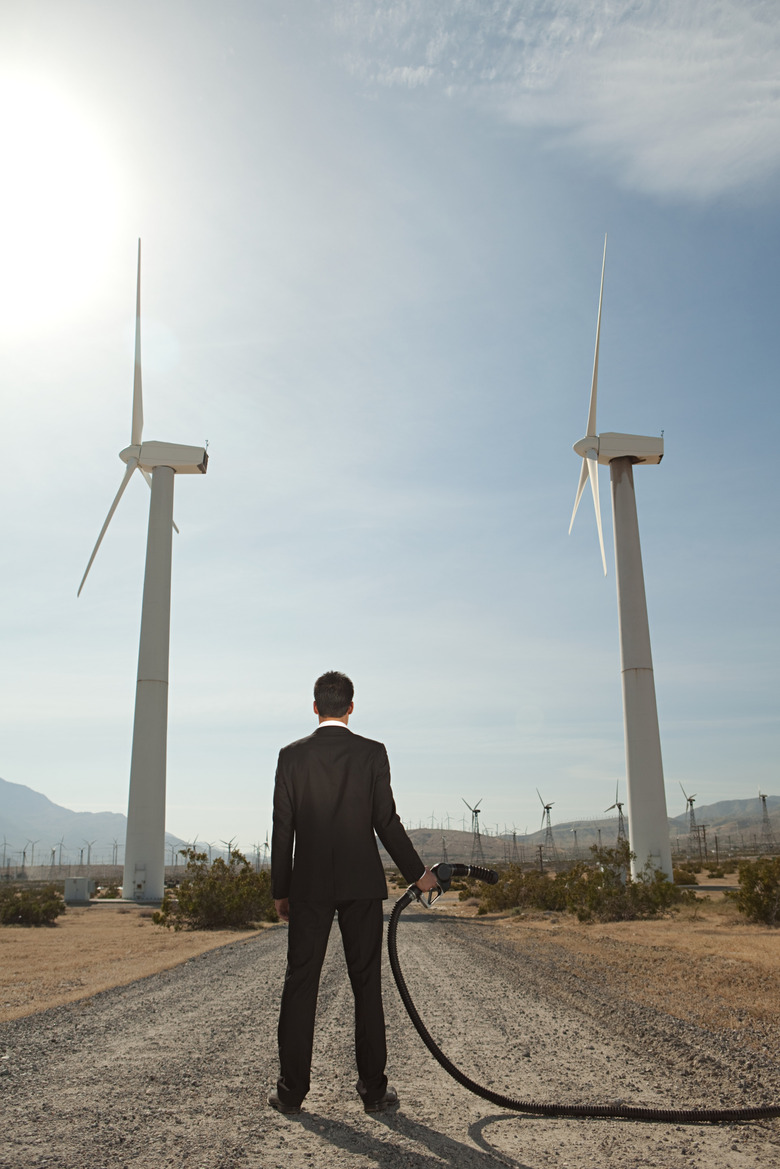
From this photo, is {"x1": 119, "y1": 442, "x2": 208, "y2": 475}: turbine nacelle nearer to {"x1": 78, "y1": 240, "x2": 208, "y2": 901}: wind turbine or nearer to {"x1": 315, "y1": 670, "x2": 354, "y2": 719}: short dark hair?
{"x1": 78, "y1": 240, "x2": 208, "y2": 901}: wind turbine

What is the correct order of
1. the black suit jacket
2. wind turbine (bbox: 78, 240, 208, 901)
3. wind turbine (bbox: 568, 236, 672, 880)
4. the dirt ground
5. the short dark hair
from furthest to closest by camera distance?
wind turbine (bbox: 78, 240, 208, 901) → wind turbine (bbox: 568, 236, 672, 880) → the dirt ground → the short dark hair → the black suit jacket

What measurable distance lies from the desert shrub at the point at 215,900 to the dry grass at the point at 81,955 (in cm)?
113

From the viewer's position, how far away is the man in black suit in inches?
216

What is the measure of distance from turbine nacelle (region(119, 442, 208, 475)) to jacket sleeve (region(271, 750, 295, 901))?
5925cm

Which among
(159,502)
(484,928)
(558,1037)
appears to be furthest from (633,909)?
(159,502)

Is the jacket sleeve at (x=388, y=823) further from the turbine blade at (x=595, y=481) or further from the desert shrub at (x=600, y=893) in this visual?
the turbine blade at (x=595, y=481)

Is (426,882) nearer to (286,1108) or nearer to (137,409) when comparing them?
(286,1108)

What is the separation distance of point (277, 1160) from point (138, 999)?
8560 millimetres

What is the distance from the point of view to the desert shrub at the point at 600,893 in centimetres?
3359

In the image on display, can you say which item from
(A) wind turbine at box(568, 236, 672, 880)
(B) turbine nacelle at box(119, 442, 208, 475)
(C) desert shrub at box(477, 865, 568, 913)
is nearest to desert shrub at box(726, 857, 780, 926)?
(C) desert shrub at box(477, 865, 568, 913)

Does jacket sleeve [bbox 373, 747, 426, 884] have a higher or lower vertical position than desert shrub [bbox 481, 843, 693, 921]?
higher

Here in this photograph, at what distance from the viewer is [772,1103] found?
19.0 ft

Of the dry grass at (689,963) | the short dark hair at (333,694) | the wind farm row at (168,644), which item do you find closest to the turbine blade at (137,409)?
the wind farm row at (168,644)

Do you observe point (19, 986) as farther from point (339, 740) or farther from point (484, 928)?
point (484, 928)
